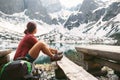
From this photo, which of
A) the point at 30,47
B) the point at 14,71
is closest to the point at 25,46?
the point at 30,47

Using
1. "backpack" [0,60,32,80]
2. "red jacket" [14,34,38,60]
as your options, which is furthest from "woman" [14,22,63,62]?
"backpack" [0,60,32,80]

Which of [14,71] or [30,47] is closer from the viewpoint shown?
[14,71]

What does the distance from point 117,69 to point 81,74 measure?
Result: 3.46 ft

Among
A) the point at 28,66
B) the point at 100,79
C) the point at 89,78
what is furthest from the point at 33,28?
the point at 100,79

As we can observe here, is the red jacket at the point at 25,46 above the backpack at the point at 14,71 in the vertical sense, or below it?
above

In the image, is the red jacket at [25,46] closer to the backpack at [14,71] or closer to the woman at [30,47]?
the woman at [30,47]

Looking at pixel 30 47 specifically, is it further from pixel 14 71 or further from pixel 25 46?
pixel 14 71

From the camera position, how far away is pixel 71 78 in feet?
13.6

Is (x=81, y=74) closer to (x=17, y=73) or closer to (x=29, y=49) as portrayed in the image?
(x=17, y=73)

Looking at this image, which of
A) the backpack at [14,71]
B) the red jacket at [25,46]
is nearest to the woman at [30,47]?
the red jacket at [25,46]

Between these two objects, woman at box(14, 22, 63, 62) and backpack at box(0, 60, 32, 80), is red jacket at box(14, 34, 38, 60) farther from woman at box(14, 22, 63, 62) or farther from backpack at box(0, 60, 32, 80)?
backpack at box(0, 60, 32, 80)

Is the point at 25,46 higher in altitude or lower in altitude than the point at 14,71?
higher

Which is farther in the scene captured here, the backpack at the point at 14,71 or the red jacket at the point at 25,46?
the red jacket at the point at 25,46

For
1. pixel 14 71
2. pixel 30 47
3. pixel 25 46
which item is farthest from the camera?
pixel 30 47
